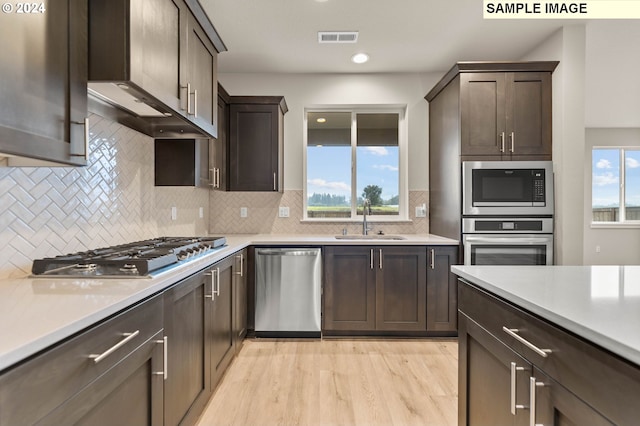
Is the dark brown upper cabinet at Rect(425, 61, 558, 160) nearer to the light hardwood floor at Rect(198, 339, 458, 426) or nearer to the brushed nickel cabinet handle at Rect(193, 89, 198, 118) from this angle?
the light hardwood floor at Rect(198, 339, 458, 426)

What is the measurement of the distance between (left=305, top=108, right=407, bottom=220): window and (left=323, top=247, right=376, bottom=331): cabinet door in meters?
0.89

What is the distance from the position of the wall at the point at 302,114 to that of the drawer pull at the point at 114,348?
2728mm

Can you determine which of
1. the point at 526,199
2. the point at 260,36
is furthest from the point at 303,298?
the point at 260,36

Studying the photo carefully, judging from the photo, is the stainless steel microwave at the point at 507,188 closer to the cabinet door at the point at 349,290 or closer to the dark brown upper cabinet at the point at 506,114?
the dark brown upper cabinet at the point at 506,114

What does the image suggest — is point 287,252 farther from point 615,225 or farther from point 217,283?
point 615,225

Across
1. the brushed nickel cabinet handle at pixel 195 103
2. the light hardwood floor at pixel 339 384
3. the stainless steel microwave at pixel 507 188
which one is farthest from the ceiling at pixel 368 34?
the light hardwood floor at pixel 339 384

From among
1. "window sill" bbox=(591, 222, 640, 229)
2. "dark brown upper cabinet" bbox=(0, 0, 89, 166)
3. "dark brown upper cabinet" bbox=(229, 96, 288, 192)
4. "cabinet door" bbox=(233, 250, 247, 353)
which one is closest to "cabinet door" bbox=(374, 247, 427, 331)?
"cabinet door" bbox=(233, 250, 247, 353)

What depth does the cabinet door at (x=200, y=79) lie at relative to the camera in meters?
2.07

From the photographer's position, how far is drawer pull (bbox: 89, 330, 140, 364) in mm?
940

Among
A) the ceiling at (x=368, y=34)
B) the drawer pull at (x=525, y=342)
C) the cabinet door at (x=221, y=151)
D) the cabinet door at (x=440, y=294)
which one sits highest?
the ceiling at (x=368, y=34)

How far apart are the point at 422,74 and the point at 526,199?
1812 millimetres

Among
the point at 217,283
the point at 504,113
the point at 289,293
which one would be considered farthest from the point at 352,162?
the point at 217,283

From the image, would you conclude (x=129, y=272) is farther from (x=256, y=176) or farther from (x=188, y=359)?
(x=256, y=176)

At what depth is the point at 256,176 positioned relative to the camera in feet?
11.4
